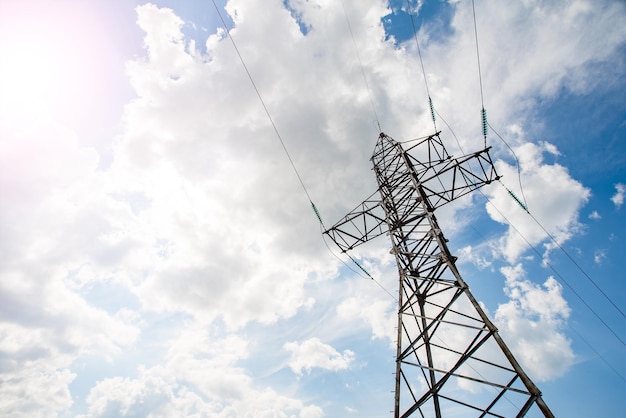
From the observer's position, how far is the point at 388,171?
492 inches

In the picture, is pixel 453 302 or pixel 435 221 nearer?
pixel 453 302

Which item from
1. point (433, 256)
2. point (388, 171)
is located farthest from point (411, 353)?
point (388, 171)

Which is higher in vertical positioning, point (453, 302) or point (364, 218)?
point (364, 218)

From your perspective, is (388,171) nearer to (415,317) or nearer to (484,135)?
(484,135)

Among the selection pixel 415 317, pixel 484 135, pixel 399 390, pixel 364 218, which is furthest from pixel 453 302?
pixel 484 135

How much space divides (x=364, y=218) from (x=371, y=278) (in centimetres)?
294

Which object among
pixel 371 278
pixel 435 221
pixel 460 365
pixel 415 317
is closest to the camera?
pixel 460 365

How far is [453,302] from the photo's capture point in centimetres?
737

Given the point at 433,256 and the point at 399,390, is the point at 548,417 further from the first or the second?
the point at 433,256

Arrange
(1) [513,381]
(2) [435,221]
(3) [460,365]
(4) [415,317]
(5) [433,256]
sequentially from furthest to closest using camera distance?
(2) [435,221] → (5) [433,256] → (4) [415,317] → (3) [460,365] → (1) [513,381]

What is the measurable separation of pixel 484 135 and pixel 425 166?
2526 millimetres

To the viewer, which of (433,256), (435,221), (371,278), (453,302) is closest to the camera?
(453,302)

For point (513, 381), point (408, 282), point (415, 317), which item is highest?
point (408, 282)

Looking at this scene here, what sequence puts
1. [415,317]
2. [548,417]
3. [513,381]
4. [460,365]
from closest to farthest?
[548,417] → [513,381] → [460,365] → [415,317]
